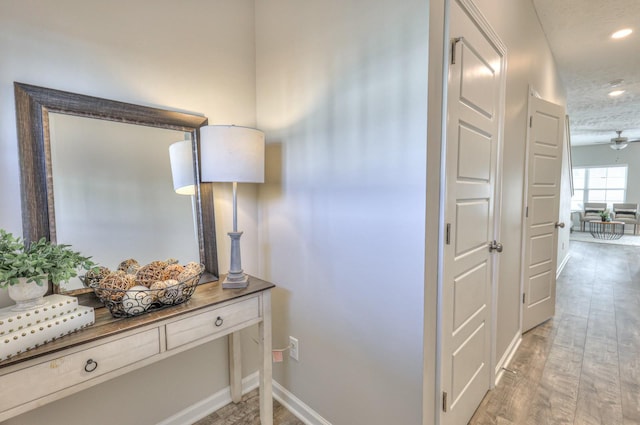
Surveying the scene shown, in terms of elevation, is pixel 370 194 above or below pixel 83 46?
below

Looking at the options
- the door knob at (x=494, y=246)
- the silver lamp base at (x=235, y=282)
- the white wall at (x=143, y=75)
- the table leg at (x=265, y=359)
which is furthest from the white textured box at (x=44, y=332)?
the door knob at (x=494, y=246)

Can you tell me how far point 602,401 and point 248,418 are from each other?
2098mm

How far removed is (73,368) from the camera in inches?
37.2

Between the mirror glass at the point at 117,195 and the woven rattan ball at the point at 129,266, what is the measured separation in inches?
1.4

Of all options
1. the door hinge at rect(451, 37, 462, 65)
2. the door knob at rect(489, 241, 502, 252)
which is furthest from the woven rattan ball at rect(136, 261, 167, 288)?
the door knob at rect(489, 241, 502, 252)

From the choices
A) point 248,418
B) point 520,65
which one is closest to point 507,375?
point 248,418

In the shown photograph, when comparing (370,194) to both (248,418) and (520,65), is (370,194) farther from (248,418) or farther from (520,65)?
(520,65)

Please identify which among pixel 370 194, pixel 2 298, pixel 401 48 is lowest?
pixel 2 298

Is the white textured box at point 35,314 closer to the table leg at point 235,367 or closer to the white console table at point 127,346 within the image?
the white console table at point 127,346

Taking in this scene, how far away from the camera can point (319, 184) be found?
154 centimetres

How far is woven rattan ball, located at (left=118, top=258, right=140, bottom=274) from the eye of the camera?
1309mm

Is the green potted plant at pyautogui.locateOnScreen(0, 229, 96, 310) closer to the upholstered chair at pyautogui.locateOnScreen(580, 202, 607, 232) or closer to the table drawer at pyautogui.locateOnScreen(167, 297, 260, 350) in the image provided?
the table drawer at pyautogui.locateOnScreen(167, 297, 260, 350)

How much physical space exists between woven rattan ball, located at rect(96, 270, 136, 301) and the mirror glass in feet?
0.82

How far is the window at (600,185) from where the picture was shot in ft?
28.8
